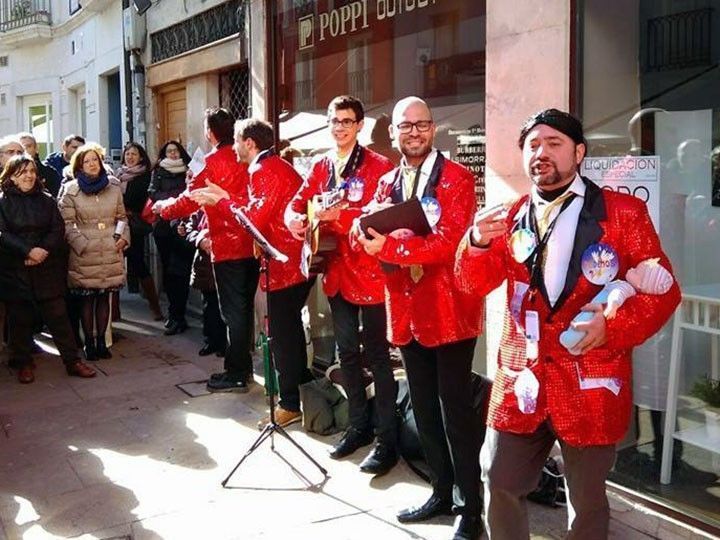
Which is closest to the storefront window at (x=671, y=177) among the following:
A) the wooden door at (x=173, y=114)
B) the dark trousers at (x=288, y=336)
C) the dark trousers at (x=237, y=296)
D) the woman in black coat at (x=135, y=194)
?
the dark trousers at (x=288, y=336)

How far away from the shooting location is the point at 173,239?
27.0 feet

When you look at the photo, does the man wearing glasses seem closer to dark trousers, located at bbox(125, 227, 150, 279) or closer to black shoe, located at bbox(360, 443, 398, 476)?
black shoe, located at bbox(360, 443, 398, 476)

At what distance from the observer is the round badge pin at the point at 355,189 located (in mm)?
4406

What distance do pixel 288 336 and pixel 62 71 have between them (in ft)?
40.2

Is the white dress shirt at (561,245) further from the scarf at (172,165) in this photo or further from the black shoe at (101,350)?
the scarf at (172,165)

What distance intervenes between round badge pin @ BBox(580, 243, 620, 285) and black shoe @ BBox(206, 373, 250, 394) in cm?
402

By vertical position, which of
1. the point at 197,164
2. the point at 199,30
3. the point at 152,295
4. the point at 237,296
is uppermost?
the point at 199,30

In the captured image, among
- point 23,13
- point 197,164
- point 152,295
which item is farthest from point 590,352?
point 23,13

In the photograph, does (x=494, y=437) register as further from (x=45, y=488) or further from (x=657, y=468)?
(x=45, y=488)

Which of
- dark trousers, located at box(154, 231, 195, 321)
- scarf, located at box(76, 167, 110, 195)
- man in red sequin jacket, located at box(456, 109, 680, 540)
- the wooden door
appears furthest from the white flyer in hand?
man in red sequin jacket, located at box(456, 109, 680, 540)

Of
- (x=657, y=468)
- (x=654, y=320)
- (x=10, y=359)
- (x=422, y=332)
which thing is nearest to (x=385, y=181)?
(x=422, y=332)

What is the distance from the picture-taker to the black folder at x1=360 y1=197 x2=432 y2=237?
11.1 feet

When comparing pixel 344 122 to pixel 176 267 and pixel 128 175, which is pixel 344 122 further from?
pixel 128 175

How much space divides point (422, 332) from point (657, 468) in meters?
1.45
